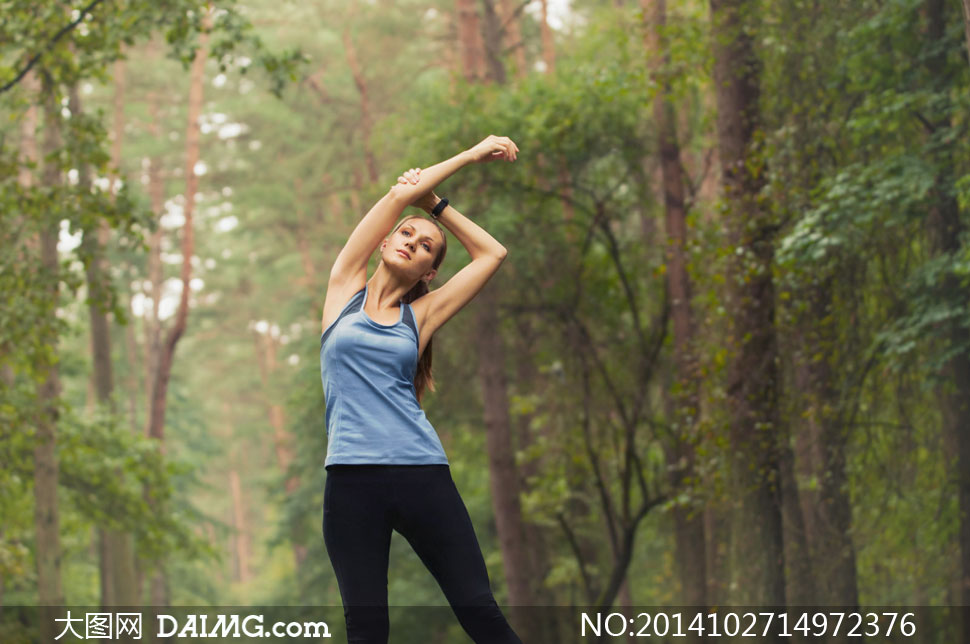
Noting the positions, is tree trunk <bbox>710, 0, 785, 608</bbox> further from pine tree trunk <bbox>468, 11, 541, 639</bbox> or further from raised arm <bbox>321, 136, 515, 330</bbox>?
pine tree trunk <bbox>468, 11, 541, 639</bbox>

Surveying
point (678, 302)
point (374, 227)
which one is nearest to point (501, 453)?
point (678, 302)

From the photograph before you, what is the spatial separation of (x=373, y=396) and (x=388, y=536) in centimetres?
41

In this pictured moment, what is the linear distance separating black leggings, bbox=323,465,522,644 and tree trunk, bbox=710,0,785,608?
6.62 m

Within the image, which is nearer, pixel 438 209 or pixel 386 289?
pixel 386 289

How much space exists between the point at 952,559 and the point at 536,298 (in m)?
7.12

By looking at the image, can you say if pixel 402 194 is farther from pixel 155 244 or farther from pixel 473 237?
pixel 155 244

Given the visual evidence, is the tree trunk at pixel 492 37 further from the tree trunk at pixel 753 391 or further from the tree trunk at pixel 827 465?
the tree trunk at pixel 753 391

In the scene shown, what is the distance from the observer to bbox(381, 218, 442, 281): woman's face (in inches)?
139

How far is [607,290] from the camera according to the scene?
16.5 metres

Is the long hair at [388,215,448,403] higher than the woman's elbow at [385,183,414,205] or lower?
lower

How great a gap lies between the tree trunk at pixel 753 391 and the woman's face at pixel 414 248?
20.9ft

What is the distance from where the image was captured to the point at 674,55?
39.3ft

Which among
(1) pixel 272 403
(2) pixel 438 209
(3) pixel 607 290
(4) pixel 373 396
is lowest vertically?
(1) pixel 272 403

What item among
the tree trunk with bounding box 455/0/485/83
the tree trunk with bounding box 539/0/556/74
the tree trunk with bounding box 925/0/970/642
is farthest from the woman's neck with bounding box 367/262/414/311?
the tree trunk with bounding box 539/0/556/74
